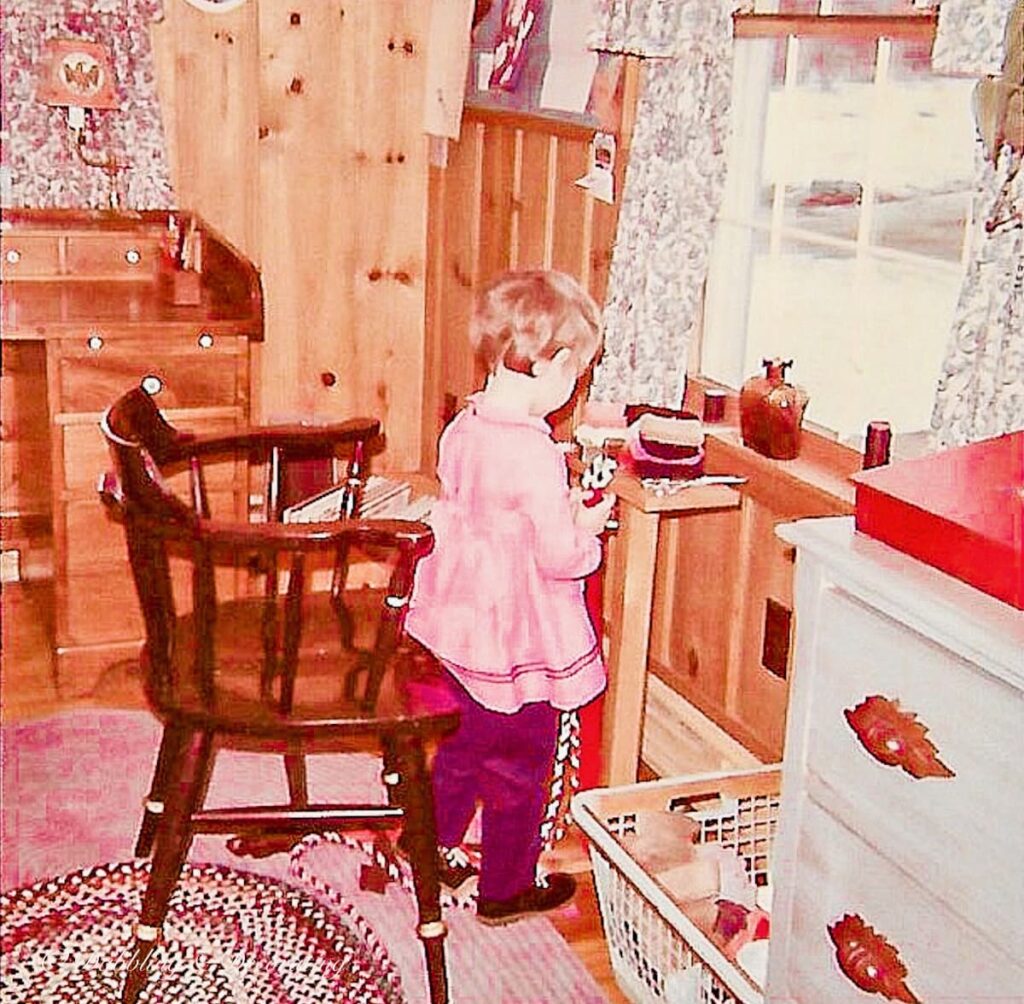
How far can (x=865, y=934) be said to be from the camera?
1772 mm

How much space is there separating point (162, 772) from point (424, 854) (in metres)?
0.44

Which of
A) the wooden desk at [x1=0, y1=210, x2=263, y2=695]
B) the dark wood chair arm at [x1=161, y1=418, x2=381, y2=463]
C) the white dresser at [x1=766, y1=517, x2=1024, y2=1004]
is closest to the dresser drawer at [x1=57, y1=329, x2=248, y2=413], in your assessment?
the wooden desk at [x1=0, y1=210, x2=263, y2=695]

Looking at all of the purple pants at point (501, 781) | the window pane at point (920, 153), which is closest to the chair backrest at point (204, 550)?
the purple pants at point (501, 781)

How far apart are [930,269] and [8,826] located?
197 cm

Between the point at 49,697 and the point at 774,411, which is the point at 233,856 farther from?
the point at 774,411

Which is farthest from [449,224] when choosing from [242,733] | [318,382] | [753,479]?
[242,733]

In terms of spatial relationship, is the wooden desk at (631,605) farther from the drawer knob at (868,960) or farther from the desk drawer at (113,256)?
the desk drawer at (113,256)

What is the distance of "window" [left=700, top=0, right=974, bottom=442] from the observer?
8.67 feet

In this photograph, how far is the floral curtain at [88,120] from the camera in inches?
153

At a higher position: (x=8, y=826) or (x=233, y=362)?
(x=233, y=362)

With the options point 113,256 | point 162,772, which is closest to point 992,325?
point 162,772

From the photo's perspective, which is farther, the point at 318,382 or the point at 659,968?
the point at 318,382

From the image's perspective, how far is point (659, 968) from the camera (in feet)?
7.80

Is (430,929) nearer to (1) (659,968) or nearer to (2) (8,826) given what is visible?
(1) (659,968)
